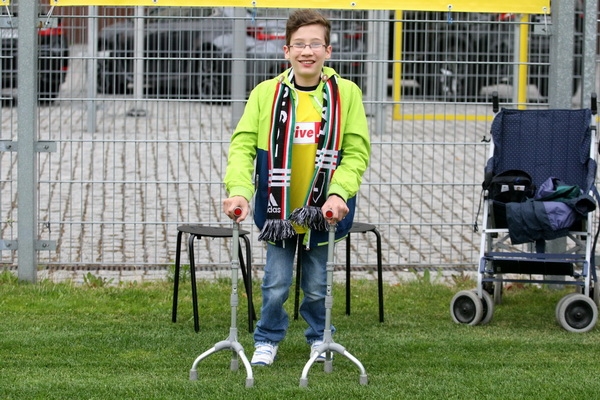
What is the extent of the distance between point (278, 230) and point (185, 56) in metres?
3.03

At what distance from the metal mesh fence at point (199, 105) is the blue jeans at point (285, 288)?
2.03 metres

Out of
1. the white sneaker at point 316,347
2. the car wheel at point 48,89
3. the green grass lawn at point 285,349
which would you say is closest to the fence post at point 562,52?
the green grass lawn at point 285,349

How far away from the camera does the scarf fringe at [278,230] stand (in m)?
5.49

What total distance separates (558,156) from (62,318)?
3.11 m

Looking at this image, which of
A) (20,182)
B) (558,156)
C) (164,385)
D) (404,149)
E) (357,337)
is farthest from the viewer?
(404,149)

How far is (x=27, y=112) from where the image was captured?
24.8 ft

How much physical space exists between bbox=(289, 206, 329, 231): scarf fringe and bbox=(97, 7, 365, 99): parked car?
91.6 inches

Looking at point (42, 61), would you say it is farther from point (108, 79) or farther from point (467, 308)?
point (467, 308)

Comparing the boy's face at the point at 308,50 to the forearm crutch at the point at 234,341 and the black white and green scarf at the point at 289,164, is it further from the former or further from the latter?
the forearm crutch at the point at 234,341

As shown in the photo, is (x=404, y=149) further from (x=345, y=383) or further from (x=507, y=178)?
(x=345, y=383)

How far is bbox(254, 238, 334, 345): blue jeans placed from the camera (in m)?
5.66

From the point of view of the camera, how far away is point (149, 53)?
8281 mm

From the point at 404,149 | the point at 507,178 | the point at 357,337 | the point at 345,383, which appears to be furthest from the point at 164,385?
the point at 404,149

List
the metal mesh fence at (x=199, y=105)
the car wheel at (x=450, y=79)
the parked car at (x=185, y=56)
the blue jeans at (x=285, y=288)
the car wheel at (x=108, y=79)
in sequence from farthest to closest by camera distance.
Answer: the car wheel at (x=450, y=79), the car wheel at (x=108, y=79), the metal mesh fence at (x=199, y=105), the parked car at (x=185, y=56), the blue jeans at (x=285, y=288)
